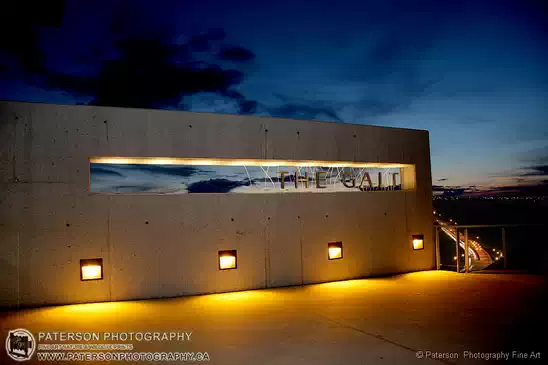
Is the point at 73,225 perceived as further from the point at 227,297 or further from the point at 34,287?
the point at 227,297

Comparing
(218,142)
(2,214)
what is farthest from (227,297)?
(2,214)

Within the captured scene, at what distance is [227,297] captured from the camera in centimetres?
822

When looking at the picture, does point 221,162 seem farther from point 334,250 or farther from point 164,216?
point 334,250

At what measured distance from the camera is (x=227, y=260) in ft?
29.0

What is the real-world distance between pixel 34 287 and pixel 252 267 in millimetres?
4562

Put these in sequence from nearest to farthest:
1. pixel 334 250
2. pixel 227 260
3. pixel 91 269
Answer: pixel 91 269
pixel 227 260
pixel 334 250

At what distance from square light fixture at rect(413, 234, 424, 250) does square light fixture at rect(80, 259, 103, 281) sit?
333 inches

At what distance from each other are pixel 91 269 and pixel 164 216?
1.82m

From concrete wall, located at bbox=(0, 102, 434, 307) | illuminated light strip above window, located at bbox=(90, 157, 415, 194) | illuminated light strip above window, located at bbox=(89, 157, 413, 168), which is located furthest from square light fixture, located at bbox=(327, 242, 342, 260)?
illuminated light strip above window, located at bbox=(89, 157, 413, 168)

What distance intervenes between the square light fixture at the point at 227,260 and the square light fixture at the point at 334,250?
101 inches

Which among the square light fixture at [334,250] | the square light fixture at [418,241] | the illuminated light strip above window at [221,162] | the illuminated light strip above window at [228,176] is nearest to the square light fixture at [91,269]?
the illuminated light strip above window at [228,176]

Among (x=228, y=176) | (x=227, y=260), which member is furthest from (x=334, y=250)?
(x=228, y=176)

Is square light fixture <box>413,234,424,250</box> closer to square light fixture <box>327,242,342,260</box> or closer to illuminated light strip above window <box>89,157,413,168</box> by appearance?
illuminated light strip above window <box>89,157,413,168</box>

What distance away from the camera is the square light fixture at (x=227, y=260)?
345 inches
